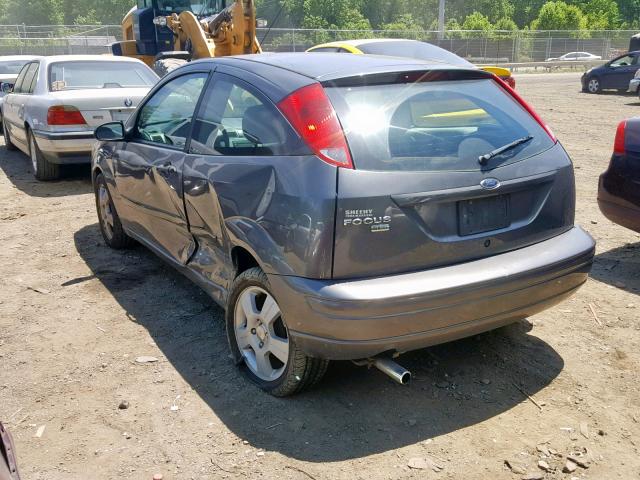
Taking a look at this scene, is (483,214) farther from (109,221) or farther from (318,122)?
(109,221)

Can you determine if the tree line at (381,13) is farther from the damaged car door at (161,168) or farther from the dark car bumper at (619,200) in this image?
the dark car bumper at (619,200)

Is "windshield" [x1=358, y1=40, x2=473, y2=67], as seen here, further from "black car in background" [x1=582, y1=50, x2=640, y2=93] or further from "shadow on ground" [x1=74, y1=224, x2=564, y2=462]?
"black car in background" [x1=582, y1=50, x2=640, y2=93]

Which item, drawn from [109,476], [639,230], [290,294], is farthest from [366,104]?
[639,230]

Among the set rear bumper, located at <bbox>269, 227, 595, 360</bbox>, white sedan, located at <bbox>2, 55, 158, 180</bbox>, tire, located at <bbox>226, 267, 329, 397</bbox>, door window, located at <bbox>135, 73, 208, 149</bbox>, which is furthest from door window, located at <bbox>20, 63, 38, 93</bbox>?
rear bumper, located at <bbox>269, 227, 595, 360</bbox>

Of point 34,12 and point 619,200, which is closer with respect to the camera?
point 619,200

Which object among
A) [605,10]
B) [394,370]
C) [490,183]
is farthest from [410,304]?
[605,10]

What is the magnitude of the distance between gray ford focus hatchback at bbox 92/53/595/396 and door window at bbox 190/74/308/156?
1cm

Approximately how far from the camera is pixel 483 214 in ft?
10.6

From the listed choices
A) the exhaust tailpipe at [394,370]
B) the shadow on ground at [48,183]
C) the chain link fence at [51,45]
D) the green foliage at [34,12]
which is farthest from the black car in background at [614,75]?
the green foliage at [34,12]

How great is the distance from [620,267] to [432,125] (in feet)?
9.32

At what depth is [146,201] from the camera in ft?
15.7

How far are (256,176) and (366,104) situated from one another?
26.3 inches

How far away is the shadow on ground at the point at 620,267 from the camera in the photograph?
5022 mm

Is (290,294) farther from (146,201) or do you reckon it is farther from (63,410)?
(146,201)
